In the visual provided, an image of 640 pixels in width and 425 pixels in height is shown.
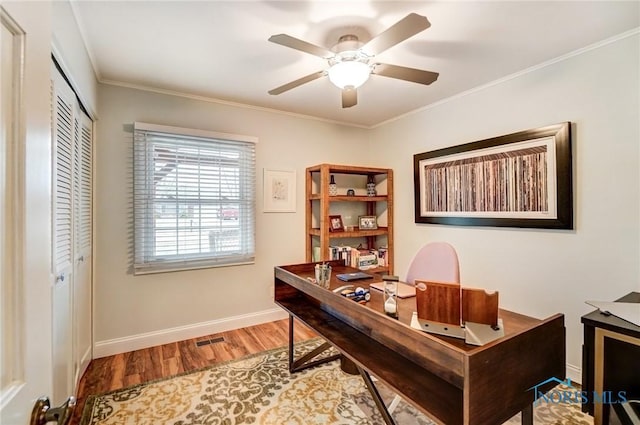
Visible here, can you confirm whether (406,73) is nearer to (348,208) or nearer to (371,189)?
(371,189)

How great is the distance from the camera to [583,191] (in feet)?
6.98

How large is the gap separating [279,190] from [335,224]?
82 centimetres

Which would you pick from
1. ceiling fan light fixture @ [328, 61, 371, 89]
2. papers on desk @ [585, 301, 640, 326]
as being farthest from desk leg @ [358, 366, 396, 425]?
ceiling fan light fixture @ [328, 61, 371, 89]

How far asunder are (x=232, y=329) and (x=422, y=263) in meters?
2.15

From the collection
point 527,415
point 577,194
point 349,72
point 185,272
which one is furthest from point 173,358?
point 577,194

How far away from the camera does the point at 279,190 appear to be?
3.47 meters

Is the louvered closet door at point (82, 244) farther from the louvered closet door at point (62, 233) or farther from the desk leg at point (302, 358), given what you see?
the desk leg at point (302, 358)

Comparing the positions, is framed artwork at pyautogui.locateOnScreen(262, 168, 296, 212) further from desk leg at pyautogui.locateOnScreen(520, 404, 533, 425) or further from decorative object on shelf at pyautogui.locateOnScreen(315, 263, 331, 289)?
desk leg at pyautogui.locateOnScreen(520, 404, 533, 425)

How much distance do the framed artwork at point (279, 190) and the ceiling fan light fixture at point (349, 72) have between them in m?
1.70

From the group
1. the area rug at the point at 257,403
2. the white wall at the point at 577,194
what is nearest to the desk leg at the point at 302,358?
the area rug at the point at 257,403

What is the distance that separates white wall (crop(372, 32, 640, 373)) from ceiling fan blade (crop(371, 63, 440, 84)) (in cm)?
116

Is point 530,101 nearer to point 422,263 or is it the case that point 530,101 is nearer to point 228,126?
point 422,263

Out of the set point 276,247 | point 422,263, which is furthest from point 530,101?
point 276,247

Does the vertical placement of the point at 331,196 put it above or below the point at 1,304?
above
